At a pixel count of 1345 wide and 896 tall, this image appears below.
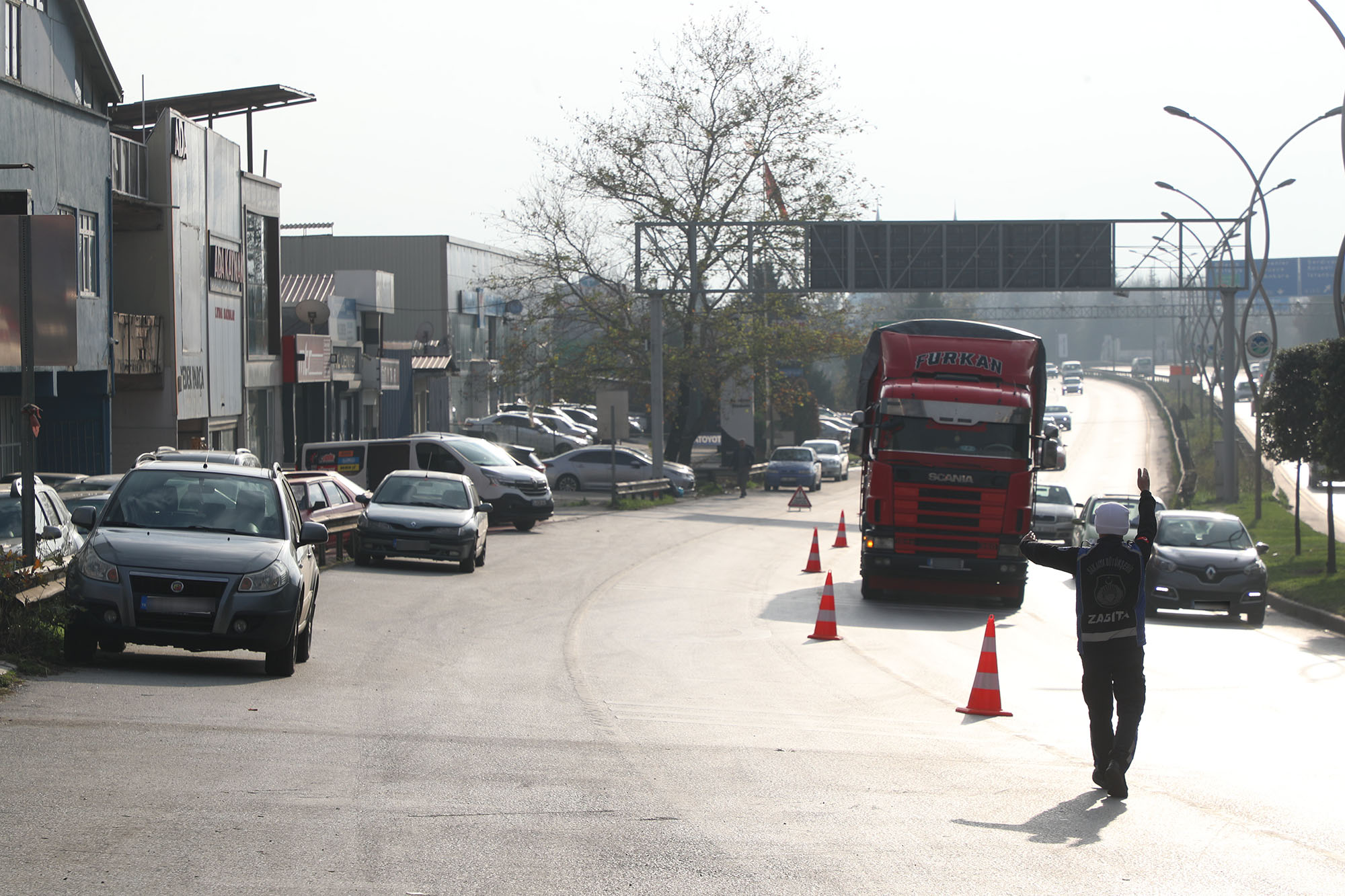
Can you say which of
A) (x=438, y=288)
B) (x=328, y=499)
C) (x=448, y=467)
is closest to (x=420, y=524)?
(x=328, y=499)

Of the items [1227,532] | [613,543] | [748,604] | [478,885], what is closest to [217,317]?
[613,543]

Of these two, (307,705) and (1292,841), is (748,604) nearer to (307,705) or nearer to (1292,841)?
(307,705)

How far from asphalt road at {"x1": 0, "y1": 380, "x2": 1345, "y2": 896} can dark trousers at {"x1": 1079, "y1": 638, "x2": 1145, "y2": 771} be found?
1.02ft

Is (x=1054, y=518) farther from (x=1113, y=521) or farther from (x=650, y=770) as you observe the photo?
(x=650, y=770)

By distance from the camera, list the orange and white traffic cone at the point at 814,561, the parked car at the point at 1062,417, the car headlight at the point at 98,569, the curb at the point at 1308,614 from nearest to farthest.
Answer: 1. the car headlight at the point at 98,569
2. the curb at the point at 1308,614
3. the orange and white traffic cone at the point at 814,561
4. the parked car at the point at 1062,417

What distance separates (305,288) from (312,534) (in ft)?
125

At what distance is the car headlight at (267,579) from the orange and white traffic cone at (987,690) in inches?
215

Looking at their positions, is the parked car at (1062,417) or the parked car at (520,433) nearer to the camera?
the parked car at (520,433)

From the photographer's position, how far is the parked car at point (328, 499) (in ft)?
73.3

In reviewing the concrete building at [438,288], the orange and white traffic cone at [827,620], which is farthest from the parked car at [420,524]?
the concrete building at [438,288]

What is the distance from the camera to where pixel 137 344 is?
93.2 feet

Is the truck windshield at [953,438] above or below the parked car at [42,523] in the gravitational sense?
above

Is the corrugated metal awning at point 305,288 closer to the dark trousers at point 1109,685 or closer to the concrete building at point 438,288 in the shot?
the concrete building at point 438,288

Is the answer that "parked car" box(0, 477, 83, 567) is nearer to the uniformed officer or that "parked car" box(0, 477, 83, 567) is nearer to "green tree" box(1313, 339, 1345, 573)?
the uniformed officer
